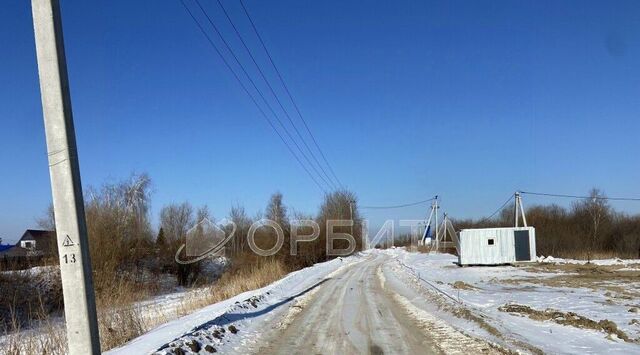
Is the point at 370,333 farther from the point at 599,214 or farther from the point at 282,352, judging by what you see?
the point at 599,214

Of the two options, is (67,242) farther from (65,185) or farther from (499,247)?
(499,247)

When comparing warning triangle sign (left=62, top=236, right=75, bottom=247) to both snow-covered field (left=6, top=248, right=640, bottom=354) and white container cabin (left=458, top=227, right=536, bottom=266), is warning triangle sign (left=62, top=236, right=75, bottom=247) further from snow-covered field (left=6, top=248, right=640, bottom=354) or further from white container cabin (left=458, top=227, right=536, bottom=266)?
white container cabin (left=458, top=227, right=536, bottom=266)

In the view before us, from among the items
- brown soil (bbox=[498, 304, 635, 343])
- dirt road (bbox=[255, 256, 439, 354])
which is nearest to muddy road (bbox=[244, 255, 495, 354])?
dirt road (bbox=[255, 256, 439, 354])

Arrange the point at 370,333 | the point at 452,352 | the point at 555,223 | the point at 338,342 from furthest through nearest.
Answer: the point at 555,223 < the point at 370,333 < the point at 338,342 < the point at 452,352

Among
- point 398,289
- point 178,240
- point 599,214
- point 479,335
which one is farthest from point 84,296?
point 599,214

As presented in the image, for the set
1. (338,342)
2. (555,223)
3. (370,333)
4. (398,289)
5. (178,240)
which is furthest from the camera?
(555,223)

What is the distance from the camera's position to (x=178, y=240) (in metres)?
43.9

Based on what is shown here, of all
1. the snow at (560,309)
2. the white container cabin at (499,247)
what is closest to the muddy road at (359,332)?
the snow at (560,309)

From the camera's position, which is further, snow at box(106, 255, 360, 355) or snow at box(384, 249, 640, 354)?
snow at box(384, 249, 640, 354)

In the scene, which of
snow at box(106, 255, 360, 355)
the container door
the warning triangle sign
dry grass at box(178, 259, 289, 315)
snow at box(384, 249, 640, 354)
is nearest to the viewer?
the warning triangle sign

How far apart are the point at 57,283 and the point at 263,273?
10.7 meters

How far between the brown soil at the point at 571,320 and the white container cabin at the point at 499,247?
91.9ft

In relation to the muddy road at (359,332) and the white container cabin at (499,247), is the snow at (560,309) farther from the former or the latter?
the white container cabin at (499,247)

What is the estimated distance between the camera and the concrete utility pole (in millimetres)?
5207
